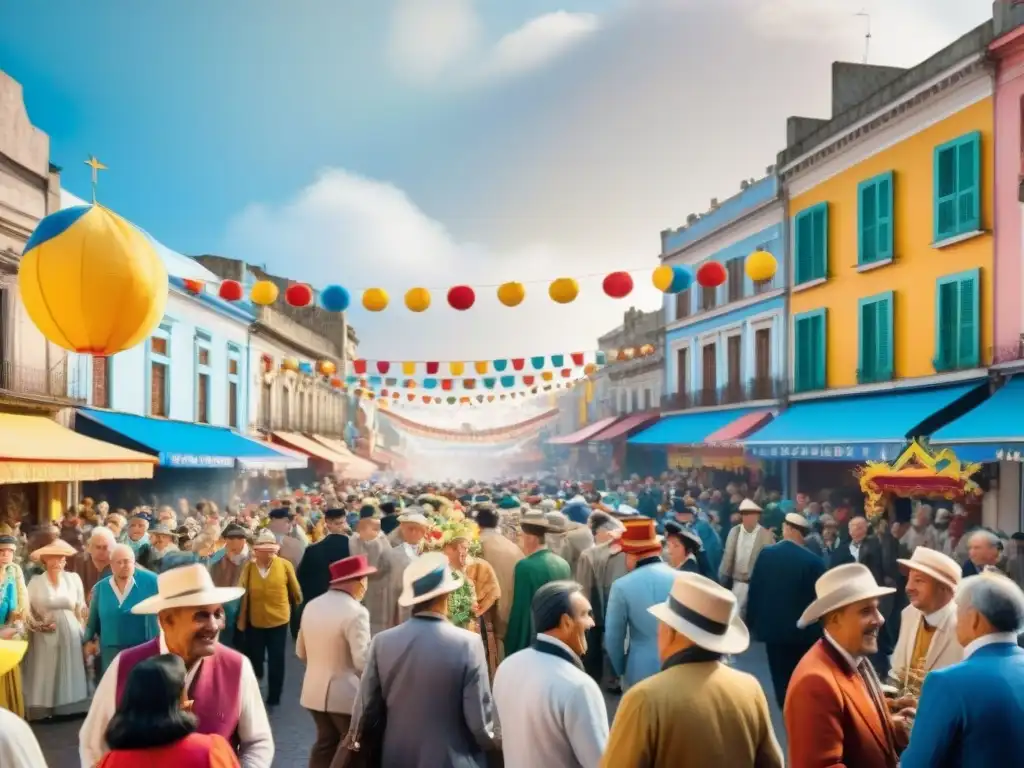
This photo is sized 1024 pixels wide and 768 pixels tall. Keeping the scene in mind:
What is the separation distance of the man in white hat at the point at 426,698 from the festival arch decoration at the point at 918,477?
10.4m

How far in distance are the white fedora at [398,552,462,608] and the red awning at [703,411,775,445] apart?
64.2 feet

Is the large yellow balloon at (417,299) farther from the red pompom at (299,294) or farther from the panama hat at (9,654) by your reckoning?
the panama hat at (9,654)

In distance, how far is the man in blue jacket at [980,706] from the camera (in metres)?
3.23

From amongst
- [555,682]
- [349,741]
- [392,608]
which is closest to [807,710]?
[555,682]

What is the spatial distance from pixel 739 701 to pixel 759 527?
311 inches

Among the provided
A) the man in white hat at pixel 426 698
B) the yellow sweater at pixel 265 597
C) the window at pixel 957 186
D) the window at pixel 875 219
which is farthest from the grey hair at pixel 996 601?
the window at pixel 875 219

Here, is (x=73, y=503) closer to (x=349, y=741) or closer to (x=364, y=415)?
(x=349, y=741)

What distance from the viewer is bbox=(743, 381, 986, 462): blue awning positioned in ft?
56.5

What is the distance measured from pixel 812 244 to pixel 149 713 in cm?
2286

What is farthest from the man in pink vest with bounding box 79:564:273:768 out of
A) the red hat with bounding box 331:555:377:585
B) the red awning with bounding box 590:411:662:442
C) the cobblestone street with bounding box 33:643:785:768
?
the red awning with bounding box 590:411:662:442

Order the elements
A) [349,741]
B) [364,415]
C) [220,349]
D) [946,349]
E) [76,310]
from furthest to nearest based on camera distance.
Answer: [364,415] < [220,349] < [946,349] < [76,310] < [349,741]

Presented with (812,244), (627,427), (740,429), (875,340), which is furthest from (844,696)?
(627,427)

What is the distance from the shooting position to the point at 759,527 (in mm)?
10961

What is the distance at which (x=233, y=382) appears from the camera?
1177 inches
